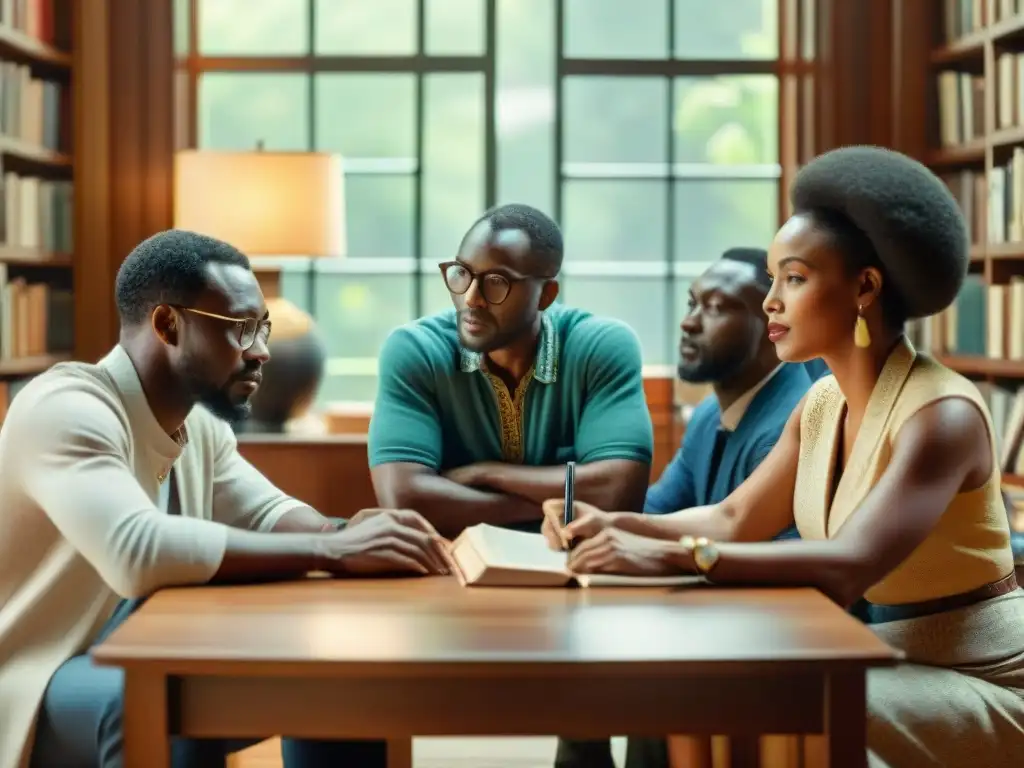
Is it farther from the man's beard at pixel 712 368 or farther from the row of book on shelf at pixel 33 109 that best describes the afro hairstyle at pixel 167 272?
the row of book on shelf at pixel 33 109

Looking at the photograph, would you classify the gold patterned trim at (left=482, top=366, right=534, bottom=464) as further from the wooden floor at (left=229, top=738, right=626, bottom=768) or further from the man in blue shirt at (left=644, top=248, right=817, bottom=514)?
the wooden floor at (left=229, top=738, right=626, bottom=768)

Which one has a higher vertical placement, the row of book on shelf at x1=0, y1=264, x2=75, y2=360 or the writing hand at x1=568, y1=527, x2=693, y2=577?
the row of book on shelf at x1=0, y1=264, x2=75, y2=360

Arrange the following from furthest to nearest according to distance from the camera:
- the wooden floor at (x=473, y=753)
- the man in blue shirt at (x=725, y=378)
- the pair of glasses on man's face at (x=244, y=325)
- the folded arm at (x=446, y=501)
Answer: the wooden floor at (x=473, y=753) → the man in blue shirt at (x=725, y=378) → the folded arm at (x=446, y=501) → the pair of glasses on man's face at (x=244, y=325)

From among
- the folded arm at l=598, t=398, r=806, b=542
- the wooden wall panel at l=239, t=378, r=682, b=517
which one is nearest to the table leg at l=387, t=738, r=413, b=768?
the folded arm at l=598, t=398, r=806, b=542

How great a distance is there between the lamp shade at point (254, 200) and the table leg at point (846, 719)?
11.3 ft

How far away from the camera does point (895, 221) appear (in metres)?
1.88

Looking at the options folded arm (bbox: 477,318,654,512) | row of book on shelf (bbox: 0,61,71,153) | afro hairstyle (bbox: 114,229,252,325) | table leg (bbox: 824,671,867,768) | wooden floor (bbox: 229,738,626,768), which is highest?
row of book on shelf (bbox: 0,61,71,153)


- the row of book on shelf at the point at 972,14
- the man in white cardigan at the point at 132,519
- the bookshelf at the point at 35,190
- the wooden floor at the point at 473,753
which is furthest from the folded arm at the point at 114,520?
the row of book on shelf at the point at 972,14

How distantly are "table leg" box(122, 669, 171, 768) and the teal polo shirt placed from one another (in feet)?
3.47

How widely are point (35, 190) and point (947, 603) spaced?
3.98 m

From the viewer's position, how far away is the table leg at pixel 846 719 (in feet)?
4.98

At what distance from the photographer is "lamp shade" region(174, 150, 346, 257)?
15.4ft

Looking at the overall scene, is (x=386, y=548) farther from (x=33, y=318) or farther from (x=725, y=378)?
(x=33, y=318)

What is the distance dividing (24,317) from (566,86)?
232 cm
